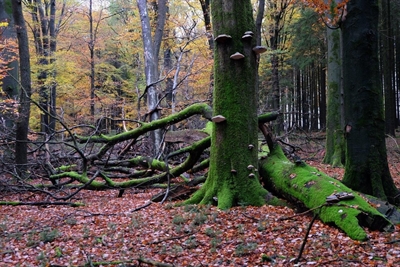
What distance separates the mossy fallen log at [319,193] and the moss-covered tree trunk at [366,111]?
88 centimetres

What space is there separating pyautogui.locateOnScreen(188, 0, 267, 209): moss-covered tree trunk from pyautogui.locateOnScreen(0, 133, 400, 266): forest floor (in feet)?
1.45

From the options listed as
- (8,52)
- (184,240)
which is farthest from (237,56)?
(8,52)

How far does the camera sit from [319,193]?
502cm

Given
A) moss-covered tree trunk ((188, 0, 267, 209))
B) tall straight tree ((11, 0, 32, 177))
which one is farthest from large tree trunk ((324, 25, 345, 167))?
tall straight tree ((11, 0, 32, 177))

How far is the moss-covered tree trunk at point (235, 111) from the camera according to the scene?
600cm

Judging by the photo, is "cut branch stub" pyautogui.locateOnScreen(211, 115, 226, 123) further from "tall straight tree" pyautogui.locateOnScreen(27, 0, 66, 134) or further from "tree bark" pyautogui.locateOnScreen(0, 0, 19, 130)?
"tall straight tree" pyautogui.locateOnScreen(27, 0, 66, 134)

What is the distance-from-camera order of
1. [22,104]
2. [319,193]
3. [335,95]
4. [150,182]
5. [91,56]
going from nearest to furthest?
[319,193] < [150,182] < [22,104] < [335,95] < [91,56]

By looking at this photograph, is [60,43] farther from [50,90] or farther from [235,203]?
[235,203]

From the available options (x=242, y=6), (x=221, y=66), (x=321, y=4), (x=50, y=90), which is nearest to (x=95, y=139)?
(x=221, y=66)

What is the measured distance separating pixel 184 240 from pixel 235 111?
2571mm

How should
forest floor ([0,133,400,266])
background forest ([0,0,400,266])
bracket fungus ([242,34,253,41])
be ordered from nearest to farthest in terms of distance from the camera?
1. forest floor ([0,133,400,266])
2. background forest ([0,0,400,266])
3. bracket fungus ([242,34,253,41])

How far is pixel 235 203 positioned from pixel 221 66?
2.57m

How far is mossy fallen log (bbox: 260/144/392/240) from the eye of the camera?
4.32 m

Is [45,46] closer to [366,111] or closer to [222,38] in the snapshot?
[222,38]
